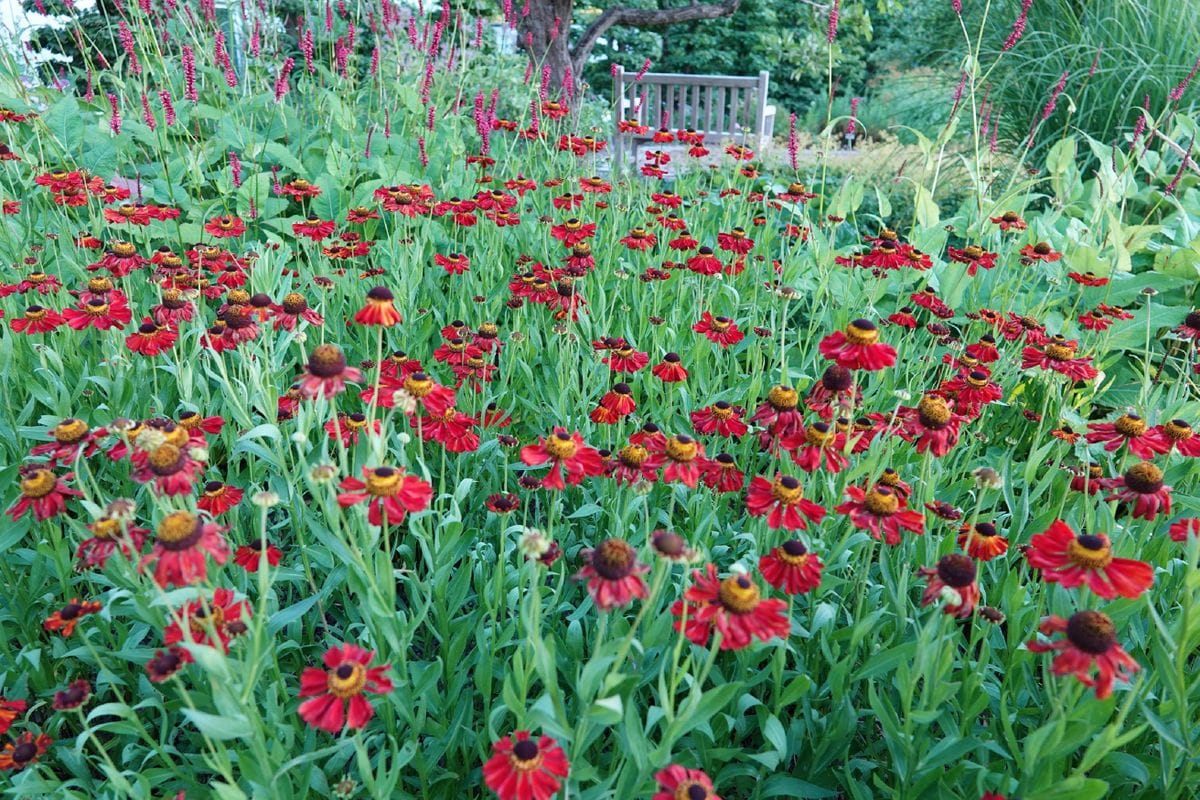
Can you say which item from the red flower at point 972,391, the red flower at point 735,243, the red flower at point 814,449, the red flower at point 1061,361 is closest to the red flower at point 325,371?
the red flower at point 814,449

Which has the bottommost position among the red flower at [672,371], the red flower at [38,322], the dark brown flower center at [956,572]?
the red flower at [672,371]

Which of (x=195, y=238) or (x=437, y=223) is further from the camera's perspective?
(x=437, y=223)

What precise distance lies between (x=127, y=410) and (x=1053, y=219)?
339cm

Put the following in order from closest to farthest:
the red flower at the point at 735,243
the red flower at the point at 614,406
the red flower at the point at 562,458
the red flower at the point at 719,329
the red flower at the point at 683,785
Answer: the red flower at the point at 683,785
the red flower at the point at 562,458
the red flower at the point at 614,406
the red flower at the point at 719,329
the red flower at the point at 735,243

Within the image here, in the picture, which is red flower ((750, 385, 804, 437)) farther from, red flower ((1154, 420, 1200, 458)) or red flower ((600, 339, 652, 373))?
red flower ((1154, 420, 1200, 458))

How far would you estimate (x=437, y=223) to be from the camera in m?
3.56

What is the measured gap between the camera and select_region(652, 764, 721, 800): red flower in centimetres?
92

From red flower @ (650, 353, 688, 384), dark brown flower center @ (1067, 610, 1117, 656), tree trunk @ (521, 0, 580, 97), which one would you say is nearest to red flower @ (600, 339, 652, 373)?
red flower @ (650, 353, 688, 384)

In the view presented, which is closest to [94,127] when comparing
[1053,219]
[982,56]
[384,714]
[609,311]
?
[609,311]

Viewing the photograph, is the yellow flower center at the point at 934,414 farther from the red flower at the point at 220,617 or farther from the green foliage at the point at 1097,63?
the green foliage at the point at 1097,63

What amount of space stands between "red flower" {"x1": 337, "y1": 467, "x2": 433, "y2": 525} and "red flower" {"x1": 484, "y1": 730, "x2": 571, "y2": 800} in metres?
0.33

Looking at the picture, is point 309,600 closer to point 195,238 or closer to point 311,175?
point 195,238

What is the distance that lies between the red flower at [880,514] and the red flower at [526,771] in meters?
0.60

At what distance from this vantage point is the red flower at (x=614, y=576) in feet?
3.28
